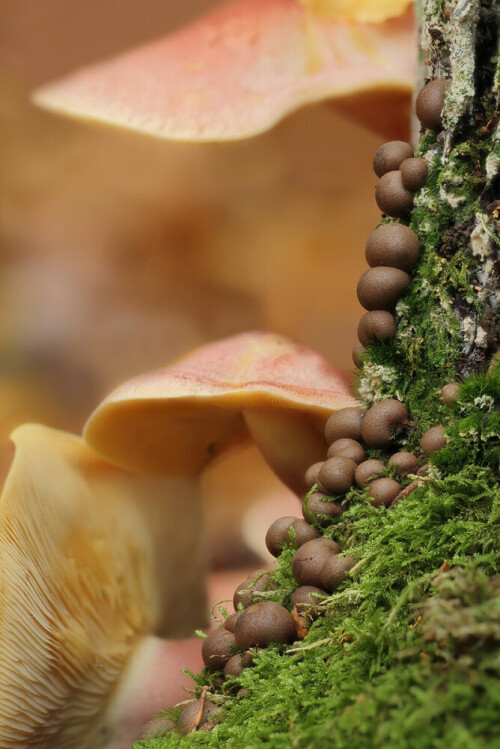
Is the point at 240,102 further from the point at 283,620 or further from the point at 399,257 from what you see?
the point at 283,620

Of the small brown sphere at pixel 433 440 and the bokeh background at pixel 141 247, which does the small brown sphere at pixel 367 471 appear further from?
the bokeh background at pixel 141 247

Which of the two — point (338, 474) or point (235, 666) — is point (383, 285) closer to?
point (338, 474)

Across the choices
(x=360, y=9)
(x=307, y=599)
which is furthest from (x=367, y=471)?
(x=360, y=9)

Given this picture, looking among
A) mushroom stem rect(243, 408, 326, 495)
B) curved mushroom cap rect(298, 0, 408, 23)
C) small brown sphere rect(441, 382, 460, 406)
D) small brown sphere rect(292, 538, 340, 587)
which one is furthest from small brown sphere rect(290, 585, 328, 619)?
curved mushroom cap rect(298, 0, 408, 23)

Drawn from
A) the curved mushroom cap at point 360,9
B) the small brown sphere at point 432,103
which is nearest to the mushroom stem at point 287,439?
the small brown sphere at point 432,103

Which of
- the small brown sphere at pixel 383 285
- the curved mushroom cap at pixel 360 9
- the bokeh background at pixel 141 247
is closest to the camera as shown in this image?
the small brown sphere at pixel 383 285

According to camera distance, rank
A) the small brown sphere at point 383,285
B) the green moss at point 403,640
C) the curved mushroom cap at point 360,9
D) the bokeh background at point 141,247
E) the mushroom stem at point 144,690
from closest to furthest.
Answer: the green moss at point 403,640
the small brown sphere at point 383,285
the mushroom stem at point 144,690
the curved mushroom cap at point 360,9
the bokeh background at point 141,247
